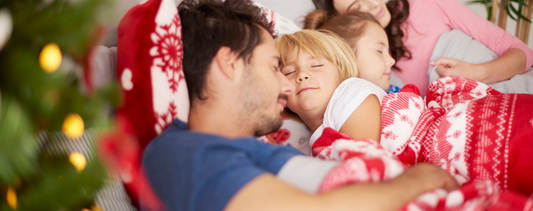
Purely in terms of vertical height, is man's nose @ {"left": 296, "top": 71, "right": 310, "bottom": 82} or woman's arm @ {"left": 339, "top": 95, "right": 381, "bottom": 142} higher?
man's nose @ {"left": 296, "top": 71, "right": 310, "bottom": 82}

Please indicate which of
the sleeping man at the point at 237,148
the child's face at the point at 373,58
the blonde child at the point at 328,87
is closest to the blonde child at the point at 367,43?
the child's face at the point at 373,58

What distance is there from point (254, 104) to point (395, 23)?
1.37 meters

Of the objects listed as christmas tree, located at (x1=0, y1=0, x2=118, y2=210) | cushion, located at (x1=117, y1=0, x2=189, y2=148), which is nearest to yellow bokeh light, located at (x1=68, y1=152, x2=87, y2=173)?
christmas tree, located at (x1=0, y1=0, x2=118, y2=210)

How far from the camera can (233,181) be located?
20.9 inches

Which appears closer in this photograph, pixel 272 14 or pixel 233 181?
pixel 233 181

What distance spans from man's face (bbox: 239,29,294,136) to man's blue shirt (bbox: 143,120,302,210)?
0.19 meters

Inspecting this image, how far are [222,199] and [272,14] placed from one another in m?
1.15

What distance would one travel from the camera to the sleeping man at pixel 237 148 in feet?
1.74

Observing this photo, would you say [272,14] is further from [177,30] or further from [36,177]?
[36,177]

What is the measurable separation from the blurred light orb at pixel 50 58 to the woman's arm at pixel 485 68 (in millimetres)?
1713

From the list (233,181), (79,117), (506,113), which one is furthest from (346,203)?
(506,113)

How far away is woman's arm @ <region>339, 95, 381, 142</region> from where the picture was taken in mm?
1093

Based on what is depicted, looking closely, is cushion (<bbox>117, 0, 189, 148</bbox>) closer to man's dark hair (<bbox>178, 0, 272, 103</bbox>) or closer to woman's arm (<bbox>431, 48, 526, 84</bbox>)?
man's dark hair (<bbox>178, 0, 272, 103</bbox>)

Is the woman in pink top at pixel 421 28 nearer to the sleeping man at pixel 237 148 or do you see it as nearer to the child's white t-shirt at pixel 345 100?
the child's white t-shirt at pixel 345 100
